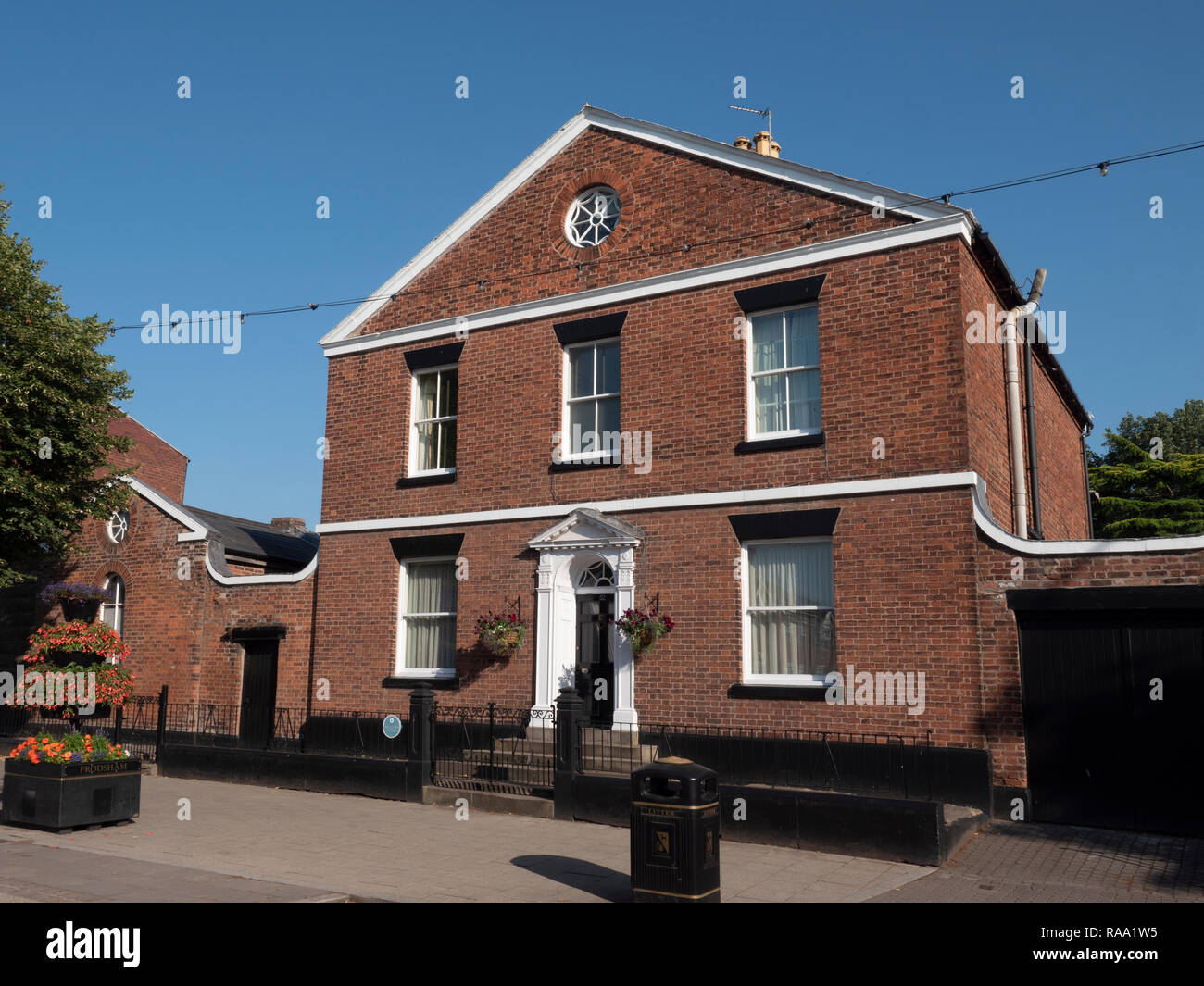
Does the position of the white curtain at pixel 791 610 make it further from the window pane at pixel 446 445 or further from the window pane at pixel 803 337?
the window pane at pixel 446 445

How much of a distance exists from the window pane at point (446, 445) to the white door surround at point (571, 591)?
8.52ft

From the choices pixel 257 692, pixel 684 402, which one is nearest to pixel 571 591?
pixel 684 402

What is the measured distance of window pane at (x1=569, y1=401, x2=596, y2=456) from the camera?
51.6 ft

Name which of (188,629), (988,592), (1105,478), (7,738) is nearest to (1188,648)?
(988,592)

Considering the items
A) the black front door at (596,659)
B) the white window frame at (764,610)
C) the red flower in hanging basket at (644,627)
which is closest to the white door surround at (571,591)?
the black front door at (596,659)

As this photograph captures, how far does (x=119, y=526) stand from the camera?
2080cm

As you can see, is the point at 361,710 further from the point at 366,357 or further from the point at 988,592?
the point at 988,592

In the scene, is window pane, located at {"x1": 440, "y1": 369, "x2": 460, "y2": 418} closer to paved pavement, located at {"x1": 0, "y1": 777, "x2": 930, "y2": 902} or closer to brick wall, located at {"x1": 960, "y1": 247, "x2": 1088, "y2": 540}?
paved pavement, located at {"x1": 0, "y1": 777, "x2": 930, "y2": 902}

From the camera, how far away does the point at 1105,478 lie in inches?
1390

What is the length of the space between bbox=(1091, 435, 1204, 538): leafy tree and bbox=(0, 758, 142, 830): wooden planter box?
99.1 ft

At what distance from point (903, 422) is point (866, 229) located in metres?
2.84

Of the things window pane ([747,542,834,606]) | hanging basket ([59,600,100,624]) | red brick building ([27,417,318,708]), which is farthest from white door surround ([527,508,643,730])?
hanging basket ([59,600,100,624])

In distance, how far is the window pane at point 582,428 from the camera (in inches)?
619

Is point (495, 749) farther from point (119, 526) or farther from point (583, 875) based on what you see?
point (119, 526)
